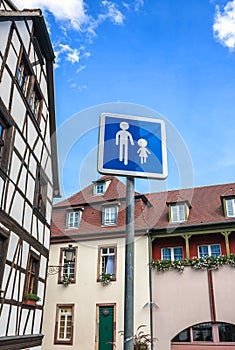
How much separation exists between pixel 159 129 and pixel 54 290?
16349mm

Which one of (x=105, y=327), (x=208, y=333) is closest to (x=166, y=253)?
(x=208, y=333)

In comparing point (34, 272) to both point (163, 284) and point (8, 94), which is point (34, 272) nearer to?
point (8, 94)

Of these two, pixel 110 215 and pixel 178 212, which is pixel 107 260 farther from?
pixel 178 212

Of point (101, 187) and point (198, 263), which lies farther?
point (101, 187)

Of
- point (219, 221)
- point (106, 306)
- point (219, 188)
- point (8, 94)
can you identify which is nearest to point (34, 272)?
point (8, 94)

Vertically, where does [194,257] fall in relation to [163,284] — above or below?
above

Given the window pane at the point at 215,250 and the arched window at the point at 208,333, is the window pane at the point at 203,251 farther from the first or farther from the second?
the arched window at the point at 208,333

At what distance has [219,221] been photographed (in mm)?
16172

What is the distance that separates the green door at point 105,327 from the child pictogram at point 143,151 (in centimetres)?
1486

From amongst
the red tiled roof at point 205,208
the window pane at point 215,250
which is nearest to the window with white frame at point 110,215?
the red tiled roof at point 205,208

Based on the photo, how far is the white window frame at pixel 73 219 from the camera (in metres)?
18.8

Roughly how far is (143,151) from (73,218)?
16901mm

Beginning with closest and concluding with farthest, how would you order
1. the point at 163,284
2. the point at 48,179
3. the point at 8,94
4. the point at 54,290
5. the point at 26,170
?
the point at 8,94
the point at 26,170
the point at 48,179
the point at 163,284
the point at 54,290

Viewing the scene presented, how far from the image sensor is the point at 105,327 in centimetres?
1594
